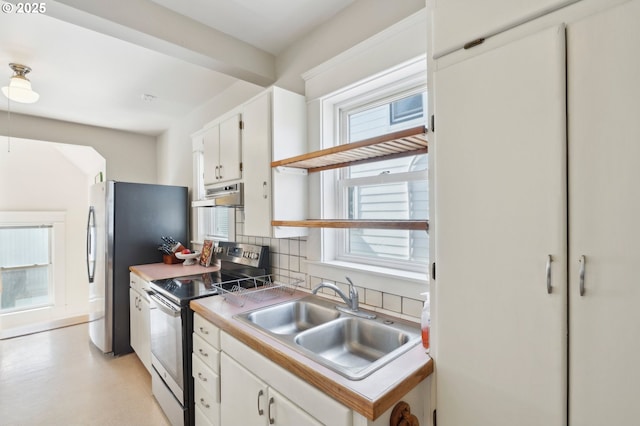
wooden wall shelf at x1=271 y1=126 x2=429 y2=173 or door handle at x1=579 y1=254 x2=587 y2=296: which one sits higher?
wooden wall shelf at x1=271 y1=126 x2=429 y2=173

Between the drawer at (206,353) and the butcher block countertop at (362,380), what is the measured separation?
1.11 feet

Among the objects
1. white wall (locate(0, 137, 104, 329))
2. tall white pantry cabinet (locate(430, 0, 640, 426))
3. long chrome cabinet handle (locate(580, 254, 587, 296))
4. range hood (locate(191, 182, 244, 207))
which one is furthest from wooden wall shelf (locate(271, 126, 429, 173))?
white wall (locate(0, 137, 104, 329))

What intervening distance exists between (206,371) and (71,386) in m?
1.82

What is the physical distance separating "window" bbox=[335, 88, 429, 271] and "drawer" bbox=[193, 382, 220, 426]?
3.48 ft

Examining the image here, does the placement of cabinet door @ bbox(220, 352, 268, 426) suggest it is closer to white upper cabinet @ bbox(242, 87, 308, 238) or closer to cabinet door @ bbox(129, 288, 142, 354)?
white upper cabinet @ bbox(242, 87, 308, 238)

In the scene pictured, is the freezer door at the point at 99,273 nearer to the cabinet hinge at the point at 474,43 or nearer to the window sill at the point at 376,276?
the window sill at the point at 376,276

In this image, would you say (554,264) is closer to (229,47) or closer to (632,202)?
(632,202)

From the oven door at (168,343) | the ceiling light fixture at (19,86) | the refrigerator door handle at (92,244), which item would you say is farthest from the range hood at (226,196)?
the refrigerator door handle at (92,244)

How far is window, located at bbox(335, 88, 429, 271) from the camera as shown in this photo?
5.28 feet

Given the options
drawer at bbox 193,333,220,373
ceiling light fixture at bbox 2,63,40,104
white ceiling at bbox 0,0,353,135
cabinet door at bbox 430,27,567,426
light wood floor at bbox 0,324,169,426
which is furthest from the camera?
ceiling light fixture at bbox 2,63,40,104

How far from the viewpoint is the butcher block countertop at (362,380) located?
0.89 metres

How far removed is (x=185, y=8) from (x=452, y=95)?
5.47ft

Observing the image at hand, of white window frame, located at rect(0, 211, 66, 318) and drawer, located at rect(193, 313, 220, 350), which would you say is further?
white window frame, located at rect(0, 211, 66, 318)

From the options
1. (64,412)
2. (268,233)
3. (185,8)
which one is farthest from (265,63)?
(64,412)
